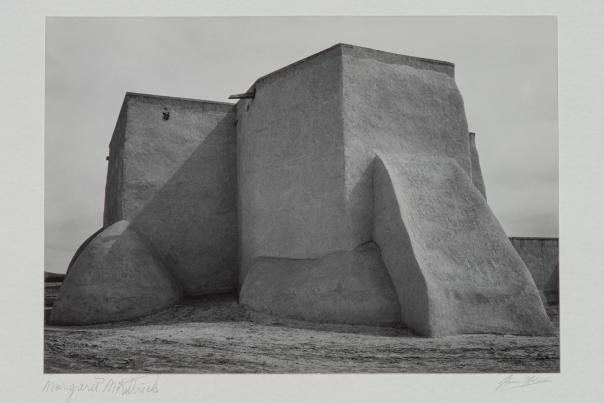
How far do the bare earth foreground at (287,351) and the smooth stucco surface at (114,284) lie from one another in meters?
1.40

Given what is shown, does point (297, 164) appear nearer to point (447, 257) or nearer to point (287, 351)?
point (447, 257)

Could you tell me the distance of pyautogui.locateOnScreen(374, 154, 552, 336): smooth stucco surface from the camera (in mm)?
8594

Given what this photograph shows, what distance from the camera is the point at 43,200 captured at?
7301 mm

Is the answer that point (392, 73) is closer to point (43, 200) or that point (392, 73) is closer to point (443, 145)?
point (443, 145)

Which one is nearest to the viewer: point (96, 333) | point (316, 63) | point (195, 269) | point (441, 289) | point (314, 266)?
point (441, 289)

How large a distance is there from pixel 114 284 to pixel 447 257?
245 inches

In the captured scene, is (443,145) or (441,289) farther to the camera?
(443,145)

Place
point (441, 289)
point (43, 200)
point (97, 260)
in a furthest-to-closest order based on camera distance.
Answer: point (97, 260)
point (441, 289)
point (43, 200)

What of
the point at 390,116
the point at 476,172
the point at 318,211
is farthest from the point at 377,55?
the point at 476,172

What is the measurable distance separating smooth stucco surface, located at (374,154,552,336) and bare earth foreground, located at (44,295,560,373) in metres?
0.35

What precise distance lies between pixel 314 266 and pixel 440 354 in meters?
3.01

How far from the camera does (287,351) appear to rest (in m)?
7.56

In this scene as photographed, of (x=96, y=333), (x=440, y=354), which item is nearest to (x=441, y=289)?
(x=440, y=354)

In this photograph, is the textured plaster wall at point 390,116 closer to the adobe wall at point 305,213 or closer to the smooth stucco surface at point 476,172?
the adobe wall at point 305,213
